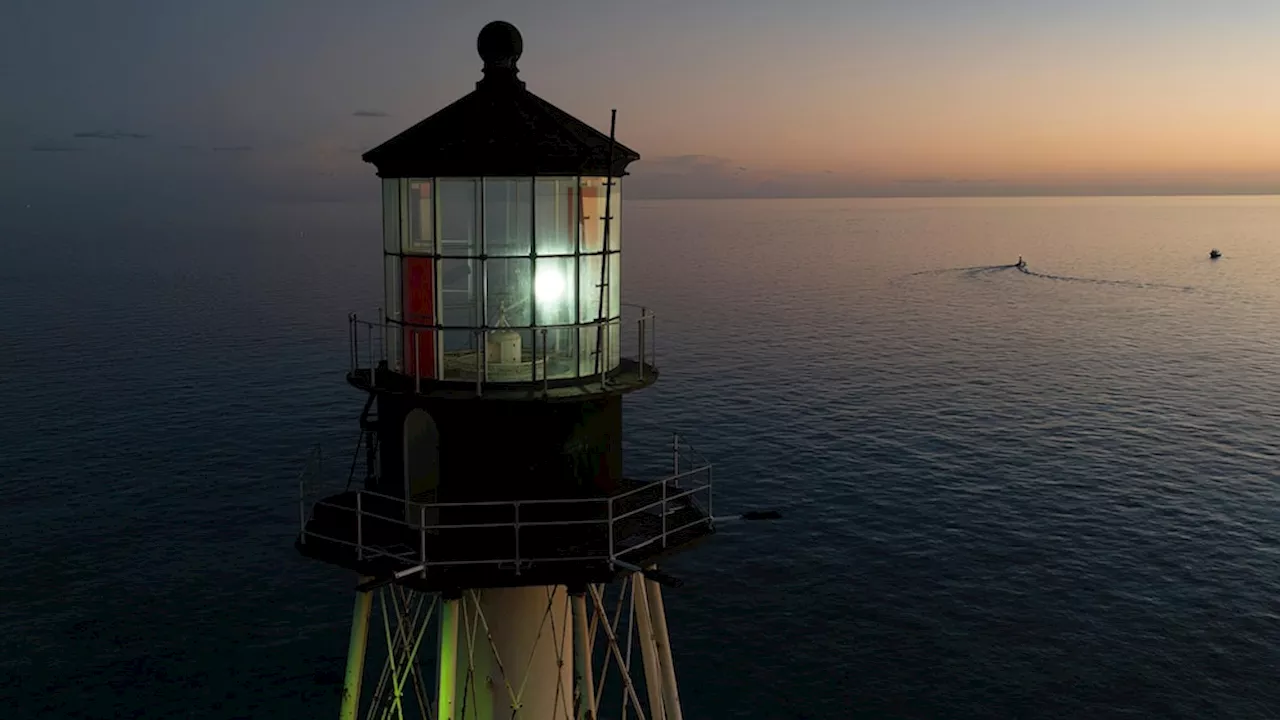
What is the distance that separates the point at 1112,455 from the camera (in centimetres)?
6278

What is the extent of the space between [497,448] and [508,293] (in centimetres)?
232

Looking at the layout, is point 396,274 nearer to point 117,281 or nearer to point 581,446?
point 581,446

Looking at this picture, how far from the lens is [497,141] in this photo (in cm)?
1444

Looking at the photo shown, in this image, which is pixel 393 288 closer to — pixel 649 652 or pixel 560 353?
pixel 560 353

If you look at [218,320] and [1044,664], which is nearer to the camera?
[1044,664]

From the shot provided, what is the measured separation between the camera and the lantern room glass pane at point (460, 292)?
1491 cm

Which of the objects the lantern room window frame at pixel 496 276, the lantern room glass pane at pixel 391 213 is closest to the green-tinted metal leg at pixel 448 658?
the lantern room window frame at pixel 496 276

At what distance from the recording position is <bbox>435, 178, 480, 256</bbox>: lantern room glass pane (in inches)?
575

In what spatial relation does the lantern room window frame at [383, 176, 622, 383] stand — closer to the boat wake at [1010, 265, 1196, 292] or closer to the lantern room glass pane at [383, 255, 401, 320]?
the lantern room glass pane at [383, 255, 401, 320]

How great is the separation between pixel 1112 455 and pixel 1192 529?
39.8 ft

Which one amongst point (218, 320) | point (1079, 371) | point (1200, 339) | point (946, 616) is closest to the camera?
point (946, 616)

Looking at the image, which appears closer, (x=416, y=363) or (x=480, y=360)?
(x=480, y=360)

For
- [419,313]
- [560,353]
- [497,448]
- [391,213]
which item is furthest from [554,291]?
[391,213]

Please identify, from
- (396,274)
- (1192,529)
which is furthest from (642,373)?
(1192,529)
